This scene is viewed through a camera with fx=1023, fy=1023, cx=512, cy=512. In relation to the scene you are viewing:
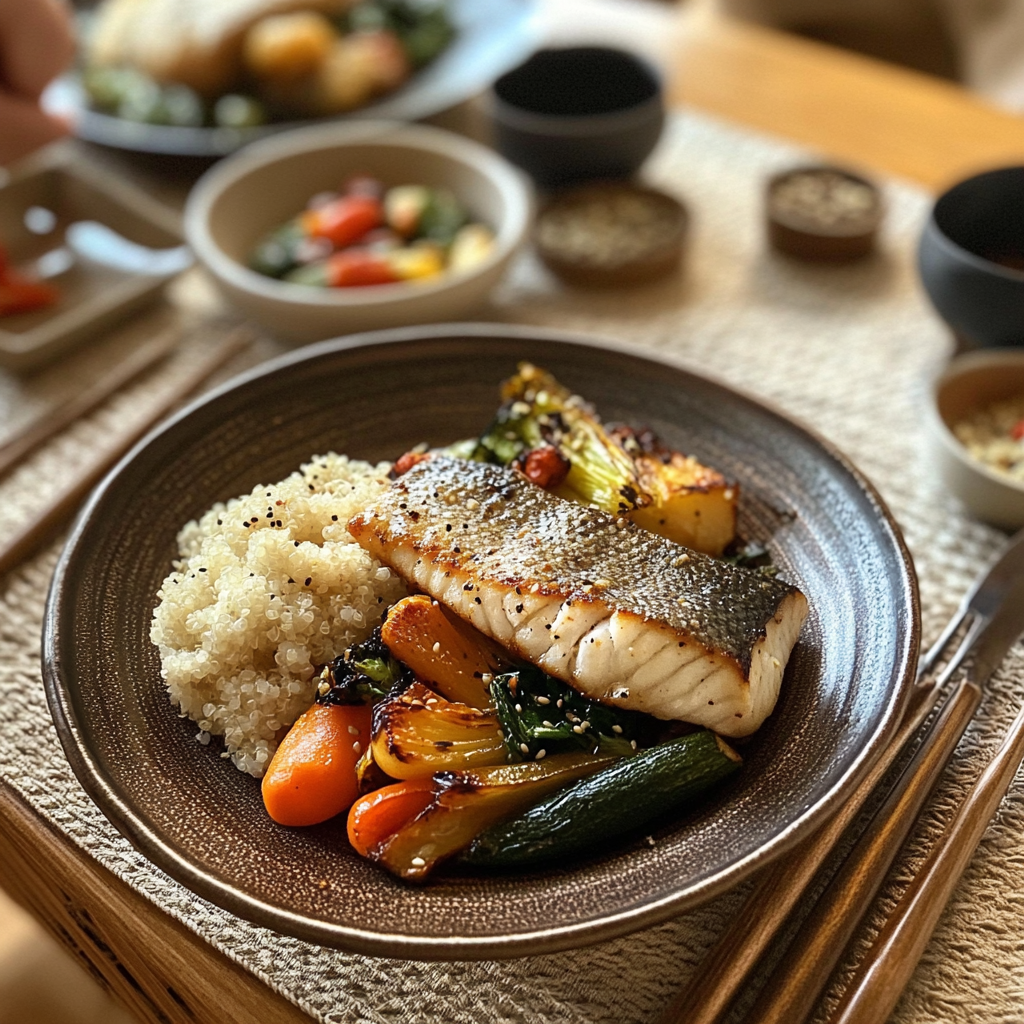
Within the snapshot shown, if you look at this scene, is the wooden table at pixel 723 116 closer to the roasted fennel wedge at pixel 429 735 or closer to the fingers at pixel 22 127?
the roasted fennel wedge at pixel 429 735

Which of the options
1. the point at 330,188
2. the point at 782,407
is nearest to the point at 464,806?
the point at 782,407

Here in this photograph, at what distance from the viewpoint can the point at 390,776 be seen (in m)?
1.39

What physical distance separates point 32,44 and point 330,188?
880 millimetres

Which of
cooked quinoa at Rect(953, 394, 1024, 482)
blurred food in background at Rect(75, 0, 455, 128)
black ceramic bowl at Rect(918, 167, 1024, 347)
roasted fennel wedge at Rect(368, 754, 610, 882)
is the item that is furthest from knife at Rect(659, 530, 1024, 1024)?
blurred food in background at Rect(75, 0, 455, 128)

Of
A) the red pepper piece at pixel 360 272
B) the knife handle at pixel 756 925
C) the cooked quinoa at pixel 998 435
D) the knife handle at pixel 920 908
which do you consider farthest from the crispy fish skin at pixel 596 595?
the red pepper piece at pixel 360 272

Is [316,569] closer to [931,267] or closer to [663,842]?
[663,842]

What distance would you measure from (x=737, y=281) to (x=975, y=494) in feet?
3.46

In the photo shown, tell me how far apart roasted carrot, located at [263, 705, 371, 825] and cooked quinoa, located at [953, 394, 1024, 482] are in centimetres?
142

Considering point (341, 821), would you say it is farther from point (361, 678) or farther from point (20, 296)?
point (20, 296)

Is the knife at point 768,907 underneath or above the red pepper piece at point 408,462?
underneath

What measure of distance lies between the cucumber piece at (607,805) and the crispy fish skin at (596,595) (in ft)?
0.23

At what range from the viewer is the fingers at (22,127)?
2875 millimetres

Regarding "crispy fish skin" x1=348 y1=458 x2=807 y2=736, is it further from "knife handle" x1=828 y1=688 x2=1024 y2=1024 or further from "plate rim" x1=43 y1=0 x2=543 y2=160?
"plate rim" x1=43 y1=0 x2=543 y2=160

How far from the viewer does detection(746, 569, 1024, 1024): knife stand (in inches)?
50.1
